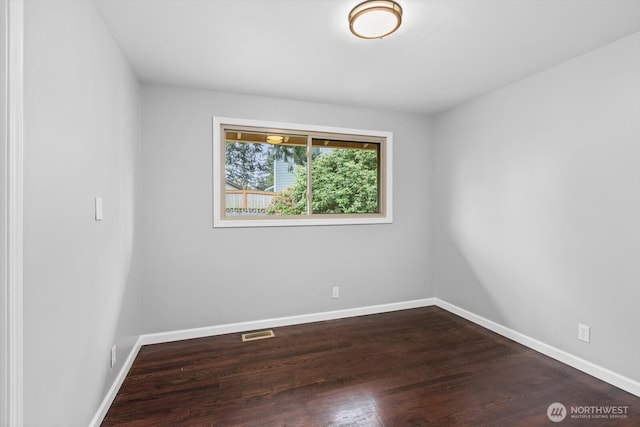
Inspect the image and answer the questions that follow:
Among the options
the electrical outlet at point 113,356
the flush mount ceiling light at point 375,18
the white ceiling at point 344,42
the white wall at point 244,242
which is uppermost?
the white ceiling at point 344,42

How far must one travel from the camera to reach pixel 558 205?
2.53m

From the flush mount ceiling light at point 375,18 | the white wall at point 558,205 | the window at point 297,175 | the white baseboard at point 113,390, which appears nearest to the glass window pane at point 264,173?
the window at point 297,175

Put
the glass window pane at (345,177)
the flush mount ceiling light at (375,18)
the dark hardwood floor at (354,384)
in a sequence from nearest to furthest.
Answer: the flush mount ceiling light at (375,18) < the dark hardwood floor at (354,384) < the glass window pane at (345,177)

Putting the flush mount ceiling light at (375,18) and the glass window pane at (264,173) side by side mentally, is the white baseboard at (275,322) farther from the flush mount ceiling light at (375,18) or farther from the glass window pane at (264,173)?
the flush mount ceiling light at (375,18)

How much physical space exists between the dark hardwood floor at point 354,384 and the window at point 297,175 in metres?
1.24

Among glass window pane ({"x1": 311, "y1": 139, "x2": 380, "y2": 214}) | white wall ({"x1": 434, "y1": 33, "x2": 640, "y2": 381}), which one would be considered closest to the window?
glass window pane ({"x1": 311, "y1": 139, "x2": 380, "y2": 214})

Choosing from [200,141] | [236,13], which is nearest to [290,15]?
[236,13]

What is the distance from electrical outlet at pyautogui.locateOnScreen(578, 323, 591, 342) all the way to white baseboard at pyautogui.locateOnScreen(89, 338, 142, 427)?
3351 mm

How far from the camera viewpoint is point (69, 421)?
4.71ft

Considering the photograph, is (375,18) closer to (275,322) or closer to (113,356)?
(113,356)

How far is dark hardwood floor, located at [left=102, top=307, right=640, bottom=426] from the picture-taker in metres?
1.86

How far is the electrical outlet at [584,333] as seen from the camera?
234 centimetres

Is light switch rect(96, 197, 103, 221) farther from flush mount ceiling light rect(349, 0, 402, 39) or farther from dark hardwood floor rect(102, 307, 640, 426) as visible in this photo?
flush mount ceiling light rect(349, 0, 402, 39)
